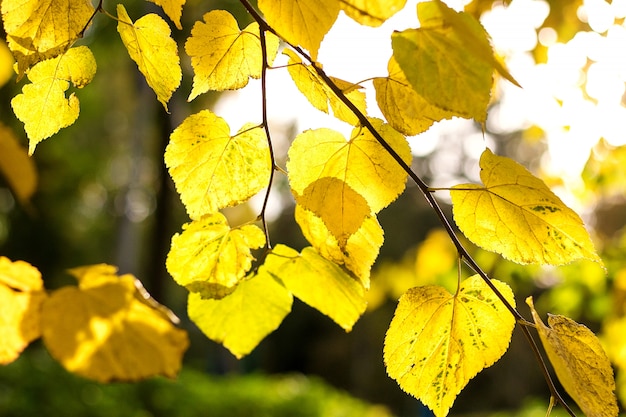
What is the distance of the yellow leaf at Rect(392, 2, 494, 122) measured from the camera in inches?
9.7

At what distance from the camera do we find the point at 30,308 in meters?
0.38

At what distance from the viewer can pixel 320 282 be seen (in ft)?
1.32

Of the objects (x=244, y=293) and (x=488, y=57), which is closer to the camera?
(x=488, y=57)

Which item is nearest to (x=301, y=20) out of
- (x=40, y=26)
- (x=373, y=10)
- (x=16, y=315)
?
(x=373, y=10)

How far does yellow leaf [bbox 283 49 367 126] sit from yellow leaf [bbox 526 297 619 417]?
142 mm

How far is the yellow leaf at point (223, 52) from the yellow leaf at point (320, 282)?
0.11 meters

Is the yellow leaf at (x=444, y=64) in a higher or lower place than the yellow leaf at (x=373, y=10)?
lower

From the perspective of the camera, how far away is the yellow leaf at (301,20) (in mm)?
284

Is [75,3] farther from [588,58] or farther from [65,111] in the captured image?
[588,58]

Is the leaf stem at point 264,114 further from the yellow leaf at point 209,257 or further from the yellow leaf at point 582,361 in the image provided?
the yellow leaf at point 582,361

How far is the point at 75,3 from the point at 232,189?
13cm

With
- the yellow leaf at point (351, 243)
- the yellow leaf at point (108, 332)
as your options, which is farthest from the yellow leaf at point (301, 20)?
the yellow leaf at point (108, 332)

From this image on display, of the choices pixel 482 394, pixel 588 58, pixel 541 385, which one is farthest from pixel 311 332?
pixel 588 58

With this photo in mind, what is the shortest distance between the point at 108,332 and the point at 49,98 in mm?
147
